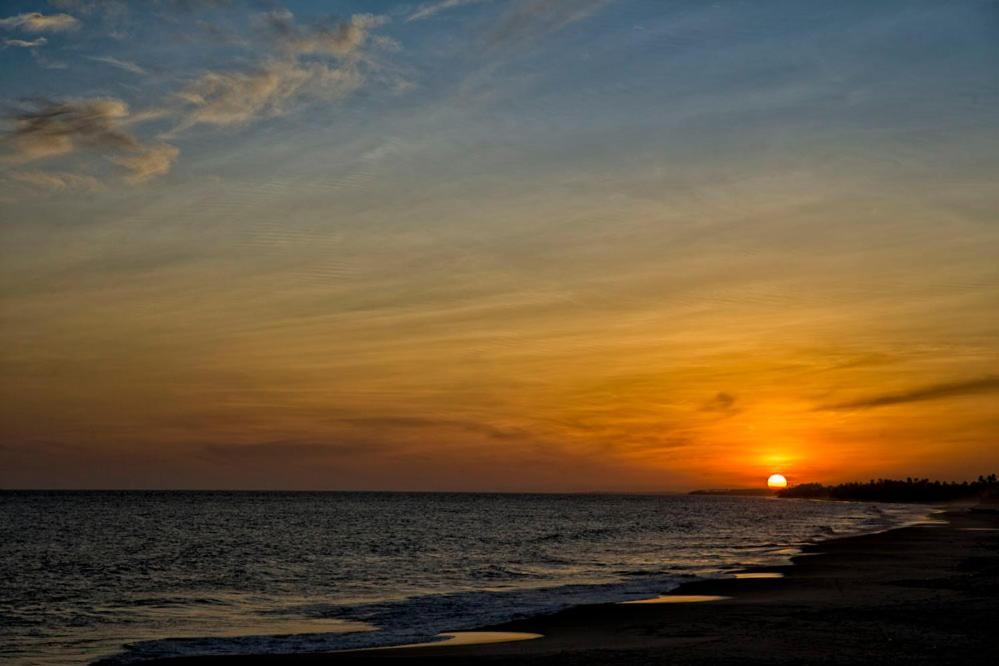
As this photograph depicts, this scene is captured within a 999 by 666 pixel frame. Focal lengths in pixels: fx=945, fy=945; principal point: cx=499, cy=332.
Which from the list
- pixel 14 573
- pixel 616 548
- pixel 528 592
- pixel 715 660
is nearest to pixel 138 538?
pixel 14 573

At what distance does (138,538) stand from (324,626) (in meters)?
49.2

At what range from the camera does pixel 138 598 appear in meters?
31.6

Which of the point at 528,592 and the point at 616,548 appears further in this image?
the point at 616,548

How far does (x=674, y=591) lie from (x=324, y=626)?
12.7 m

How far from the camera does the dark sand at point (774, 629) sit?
17.8 m

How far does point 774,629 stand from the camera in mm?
21203

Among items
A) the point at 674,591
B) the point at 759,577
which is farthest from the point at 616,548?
the point at 674,591

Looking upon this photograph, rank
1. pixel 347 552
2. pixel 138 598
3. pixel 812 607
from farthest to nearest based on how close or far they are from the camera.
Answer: pixel 347 552, pixel 138 598, pixel 812 607

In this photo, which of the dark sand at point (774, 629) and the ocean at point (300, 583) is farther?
the ocean at point (300, 583)

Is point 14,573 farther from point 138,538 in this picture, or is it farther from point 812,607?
point 812,607

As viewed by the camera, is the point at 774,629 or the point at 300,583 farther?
the point at 300,583

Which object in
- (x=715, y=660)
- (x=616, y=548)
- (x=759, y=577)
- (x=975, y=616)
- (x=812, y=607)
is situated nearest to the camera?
(x=715, y=660)

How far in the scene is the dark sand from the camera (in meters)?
17.8

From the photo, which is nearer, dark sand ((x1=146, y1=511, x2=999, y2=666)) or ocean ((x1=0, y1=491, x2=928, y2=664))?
dark sand ((x1=146, y1=511, x2=999, y2=666))
